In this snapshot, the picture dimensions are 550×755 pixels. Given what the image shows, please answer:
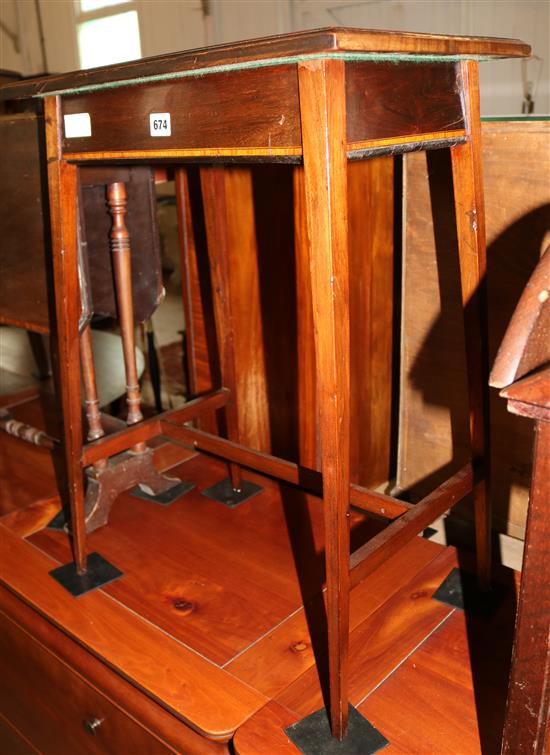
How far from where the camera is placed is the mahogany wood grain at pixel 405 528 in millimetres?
1002

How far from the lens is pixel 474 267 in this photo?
3.71ft

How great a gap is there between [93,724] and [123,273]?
0.86m

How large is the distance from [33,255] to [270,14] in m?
0.84

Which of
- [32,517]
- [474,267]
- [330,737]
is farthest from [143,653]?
[474,267]

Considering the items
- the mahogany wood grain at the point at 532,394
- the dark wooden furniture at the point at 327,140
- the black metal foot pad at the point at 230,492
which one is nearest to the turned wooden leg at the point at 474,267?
the dark wooden furniture at the point at 327,140

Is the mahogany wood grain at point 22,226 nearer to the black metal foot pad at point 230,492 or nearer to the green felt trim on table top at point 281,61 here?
the green felt trim on table top at point 281,61

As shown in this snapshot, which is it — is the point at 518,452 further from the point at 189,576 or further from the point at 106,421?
the point at 106,421

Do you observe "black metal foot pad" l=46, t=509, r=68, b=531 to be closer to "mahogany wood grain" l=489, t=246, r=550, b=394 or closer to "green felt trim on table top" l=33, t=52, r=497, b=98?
"green felt trim on table top" l=33, t=52, r=497, b=98

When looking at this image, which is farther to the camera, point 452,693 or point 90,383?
point 90,383

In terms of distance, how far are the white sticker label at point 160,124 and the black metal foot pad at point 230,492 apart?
914 millimetres

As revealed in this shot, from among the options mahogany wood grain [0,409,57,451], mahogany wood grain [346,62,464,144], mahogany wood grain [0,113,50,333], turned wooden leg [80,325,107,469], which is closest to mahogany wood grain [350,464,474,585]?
mahogany wood grain [346,62,464,144]

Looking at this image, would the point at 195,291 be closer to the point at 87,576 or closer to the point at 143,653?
the point at 87,576

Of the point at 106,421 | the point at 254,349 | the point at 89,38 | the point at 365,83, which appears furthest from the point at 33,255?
the point at 89,38

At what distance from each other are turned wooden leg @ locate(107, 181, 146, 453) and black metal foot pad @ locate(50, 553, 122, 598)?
0.30m
